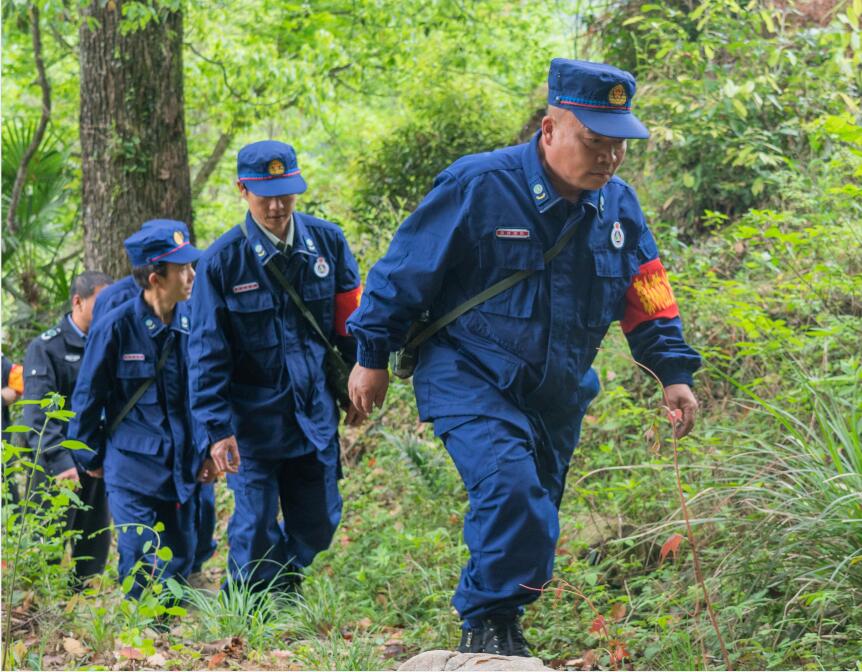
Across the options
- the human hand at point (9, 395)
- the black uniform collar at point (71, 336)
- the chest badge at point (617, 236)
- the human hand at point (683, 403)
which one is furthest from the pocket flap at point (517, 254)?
the human hand at point (9, 395)

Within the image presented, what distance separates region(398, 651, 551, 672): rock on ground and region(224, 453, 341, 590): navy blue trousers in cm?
192

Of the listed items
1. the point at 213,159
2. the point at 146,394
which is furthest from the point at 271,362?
the point at 213,159

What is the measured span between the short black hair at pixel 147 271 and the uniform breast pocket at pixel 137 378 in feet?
1.50

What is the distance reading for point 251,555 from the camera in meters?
5.73

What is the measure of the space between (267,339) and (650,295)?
2.07 meters

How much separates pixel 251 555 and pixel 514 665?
7.73ft

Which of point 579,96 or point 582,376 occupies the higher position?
point 579,96

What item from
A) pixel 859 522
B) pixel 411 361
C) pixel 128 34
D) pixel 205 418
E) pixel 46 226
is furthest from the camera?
pixel 46 226

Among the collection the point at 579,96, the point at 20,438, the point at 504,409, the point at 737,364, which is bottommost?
the point at 20,438

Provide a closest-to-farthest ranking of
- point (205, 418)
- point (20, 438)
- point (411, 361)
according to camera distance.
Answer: point (411, 361), point (205, 418), point (20, 438)

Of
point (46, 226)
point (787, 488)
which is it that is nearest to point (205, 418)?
point (787, 488)

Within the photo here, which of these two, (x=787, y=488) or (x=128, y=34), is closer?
(x=787, y=488)

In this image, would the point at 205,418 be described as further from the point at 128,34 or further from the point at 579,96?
the point at 128,34

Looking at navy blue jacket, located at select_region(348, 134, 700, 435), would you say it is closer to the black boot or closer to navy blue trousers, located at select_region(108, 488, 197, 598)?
the black boot
